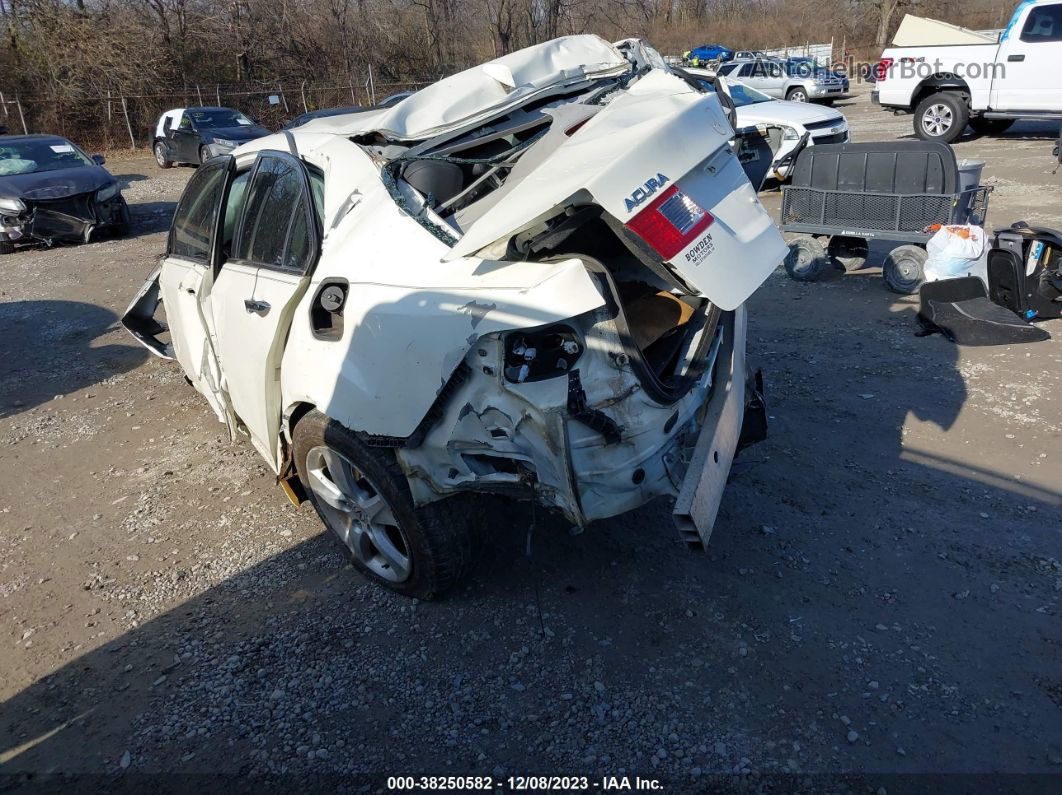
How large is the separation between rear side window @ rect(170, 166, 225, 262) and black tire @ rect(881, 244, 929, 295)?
5.80 metres

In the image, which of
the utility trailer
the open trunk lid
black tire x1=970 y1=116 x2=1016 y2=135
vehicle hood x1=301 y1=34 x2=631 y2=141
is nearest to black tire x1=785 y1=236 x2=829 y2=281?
the utility trailer

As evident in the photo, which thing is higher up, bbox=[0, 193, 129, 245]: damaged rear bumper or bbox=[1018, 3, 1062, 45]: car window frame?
bbox=[1018, 3, 1062, 45]: car window frame

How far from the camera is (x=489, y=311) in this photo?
265 centimetres

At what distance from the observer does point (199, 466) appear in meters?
4.83

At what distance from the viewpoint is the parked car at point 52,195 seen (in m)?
11.1

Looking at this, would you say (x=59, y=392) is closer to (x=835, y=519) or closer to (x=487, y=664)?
(x=487, y=664)

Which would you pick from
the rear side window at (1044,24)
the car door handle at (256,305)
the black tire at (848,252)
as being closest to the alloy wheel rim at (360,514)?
the car door handle at (256,305)

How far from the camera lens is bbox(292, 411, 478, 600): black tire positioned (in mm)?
3018

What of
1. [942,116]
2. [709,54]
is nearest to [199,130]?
[942,116]

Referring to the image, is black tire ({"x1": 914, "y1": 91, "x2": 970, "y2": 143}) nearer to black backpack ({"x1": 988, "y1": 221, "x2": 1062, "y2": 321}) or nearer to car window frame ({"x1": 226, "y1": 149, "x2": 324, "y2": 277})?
black backpack ({"x1": 988, "y1": 221, "x2": 1062, "y2": 321})

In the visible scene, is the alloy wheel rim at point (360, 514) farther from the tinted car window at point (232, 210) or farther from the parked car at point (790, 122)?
the parked car at point (790, 122)

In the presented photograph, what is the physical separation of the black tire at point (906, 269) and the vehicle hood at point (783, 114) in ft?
19.8

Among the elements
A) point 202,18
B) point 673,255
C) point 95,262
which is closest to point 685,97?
point 673,255

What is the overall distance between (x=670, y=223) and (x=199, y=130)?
18658 mm
